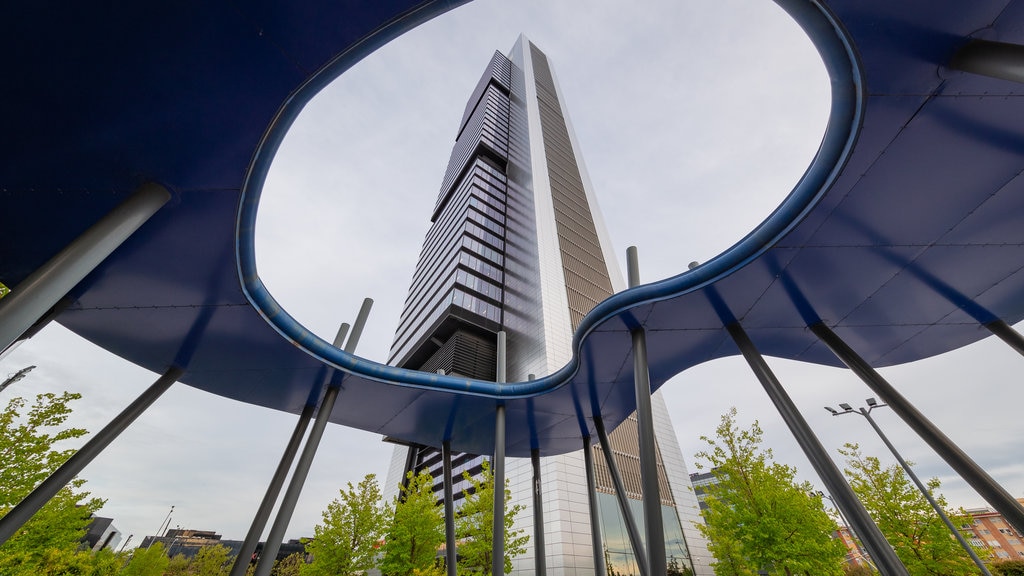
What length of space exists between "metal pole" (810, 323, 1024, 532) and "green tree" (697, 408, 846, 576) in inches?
339

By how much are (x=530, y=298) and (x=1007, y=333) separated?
109 feet

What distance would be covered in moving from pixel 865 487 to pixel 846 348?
12.5 metres

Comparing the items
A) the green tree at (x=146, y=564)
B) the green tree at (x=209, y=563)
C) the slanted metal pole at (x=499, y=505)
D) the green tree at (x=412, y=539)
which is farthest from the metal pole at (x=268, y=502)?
the green tree at (x=209, y=563)

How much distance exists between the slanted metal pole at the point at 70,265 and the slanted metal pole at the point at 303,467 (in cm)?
513

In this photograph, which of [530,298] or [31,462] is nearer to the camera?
[31,462]

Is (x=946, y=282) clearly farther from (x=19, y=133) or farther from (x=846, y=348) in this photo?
(x=19, y=133)

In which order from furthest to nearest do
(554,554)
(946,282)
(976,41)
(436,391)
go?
(554,554) → (436,391) → (946,282) → (976,41)

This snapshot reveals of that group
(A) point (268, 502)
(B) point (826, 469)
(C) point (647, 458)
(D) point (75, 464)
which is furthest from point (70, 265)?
(B) point (826, 469)

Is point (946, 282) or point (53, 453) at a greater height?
point (946, 282)

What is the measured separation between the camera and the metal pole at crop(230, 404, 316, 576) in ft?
27.3

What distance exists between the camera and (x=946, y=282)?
7.50 metres

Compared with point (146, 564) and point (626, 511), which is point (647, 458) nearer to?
point (626, 511)

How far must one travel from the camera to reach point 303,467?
8977 millimetres

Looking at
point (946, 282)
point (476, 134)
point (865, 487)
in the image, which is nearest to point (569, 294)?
point (865, 487)
